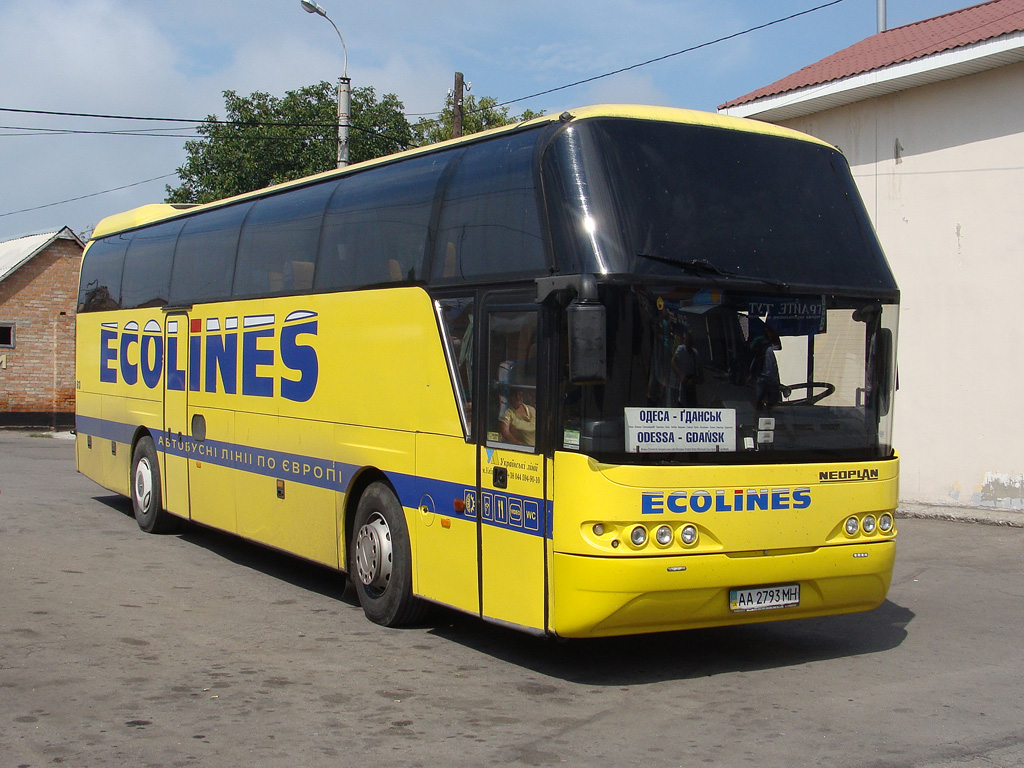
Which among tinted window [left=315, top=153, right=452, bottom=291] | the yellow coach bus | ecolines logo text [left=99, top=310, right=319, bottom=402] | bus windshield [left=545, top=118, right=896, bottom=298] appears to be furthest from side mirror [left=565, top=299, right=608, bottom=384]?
ecolines logo text [left=99, top=310, right=319, bottom=402]

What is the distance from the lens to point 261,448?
10.6m

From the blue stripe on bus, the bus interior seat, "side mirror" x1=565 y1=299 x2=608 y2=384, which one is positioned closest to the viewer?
"side mirror" x1=565 y1=299 x2=608 y2=384

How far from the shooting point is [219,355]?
11562mm

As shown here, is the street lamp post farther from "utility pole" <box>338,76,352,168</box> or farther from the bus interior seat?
the bus interior seat

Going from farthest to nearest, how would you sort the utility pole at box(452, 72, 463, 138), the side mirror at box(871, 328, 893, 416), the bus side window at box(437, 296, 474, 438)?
1. the utility pole at box(452, 72, 463, 138)
2. the bus side window at box(437, 296, 474, 438)
3. the side mirror at box(871, 328, 893, 416)

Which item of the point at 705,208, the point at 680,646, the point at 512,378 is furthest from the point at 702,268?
the point at 680,646

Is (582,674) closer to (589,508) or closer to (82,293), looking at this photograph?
(589,508)

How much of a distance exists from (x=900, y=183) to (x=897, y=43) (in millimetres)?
2690

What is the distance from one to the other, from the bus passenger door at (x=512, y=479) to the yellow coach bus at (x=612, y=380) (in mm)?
18

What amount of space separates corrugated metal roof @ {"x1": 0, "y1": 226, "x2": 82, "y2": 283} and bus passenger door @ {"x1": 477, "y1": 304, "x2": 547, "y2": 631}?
3138cm

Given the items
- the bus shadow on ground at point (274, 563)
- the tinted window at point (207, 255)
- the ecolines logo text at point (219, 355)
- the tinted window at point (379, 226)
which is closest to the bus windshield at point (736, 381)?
the tinted window at point (379, 226)

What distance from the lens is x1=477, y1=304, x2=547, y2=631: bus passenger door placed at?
6855 millimetres

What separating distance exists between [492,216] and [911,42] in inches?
429

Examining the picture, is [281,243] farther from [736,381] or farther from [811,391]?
[811,391]
